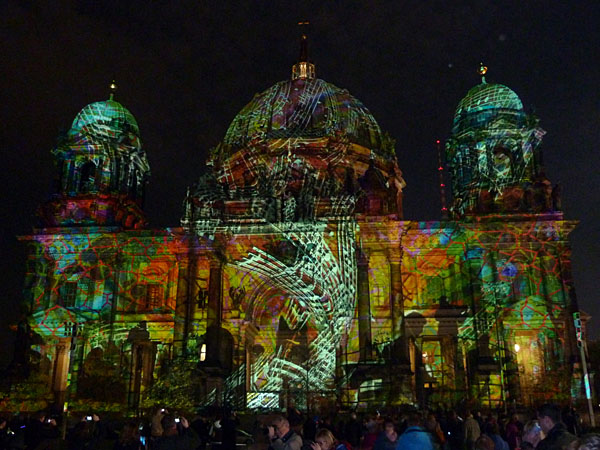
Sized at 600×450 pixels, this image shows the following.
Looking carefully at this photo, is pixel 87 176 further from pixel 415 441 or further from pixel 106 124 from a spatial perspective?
pixel 415 441

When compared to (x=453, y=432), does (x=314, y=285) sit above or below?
above

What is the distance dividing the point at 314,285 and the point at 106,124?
806 inches

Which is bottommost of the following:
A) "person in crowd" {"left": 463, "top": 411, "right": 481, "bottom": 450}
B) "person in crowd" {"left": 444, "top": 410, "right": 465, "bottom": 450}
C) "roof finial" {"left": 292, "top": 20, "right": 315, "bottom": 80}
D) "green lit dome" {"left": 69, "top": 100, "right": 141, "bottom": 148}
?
"person in crowd" {"left": 444, "top": 410, "right": 465, "bottom": 450}

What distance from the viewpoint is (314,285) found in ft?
142

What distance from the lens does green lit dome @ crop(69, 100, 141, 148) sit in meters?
48.8

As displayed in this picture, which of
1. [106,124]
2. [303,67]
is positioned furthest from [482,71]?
[106,124]

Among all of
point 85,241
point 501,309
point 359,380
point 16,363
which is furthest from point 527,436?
point 85,241

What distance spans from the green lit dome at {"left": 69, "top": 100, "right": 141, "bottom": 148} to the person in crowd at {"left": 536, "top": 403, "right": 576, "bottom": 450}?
1782 inches

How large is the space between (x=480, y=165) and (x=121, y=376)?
28.1 m

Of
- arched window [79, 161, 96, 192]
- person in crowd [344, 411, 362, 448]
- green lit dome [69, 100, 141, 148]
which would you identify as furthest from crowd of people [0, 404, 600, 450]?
green lit dome [69, 100, 141, 148]

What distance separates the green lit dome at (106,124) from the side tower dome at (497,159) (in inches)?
968

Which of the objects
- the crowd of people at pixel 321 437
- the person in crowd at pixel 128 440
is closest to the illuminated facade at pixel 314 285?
the crowd of people at pixel 321 437

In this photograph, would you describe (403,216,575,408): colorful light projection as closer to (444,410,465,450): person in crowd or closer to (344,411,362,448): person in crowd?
(444,410,465,450): person in crowd

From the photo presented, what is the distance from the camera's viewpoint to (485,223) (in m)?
42.7
